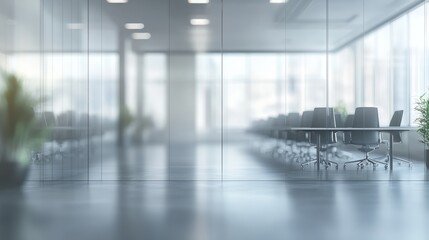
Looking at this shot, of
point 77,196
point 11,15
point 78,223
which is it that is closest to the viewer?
point 78,223

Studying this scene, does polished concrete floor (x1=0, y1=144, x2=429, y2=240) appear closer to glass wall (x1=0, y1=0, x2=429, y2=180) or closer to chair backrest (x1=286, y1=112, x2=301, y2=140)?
glass wall (x1=0, y1=0, x2=429, y2=180)

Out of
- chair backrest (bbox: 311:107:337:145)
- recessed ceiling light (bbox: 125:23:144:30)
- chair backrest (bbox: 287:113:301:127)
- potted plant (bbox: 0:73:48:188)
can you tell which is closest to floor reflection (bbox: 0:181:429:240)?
potted plant (bbox: 0:73:48:188)

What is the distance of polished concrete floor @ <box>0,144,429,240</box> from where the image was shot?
4.04 meters

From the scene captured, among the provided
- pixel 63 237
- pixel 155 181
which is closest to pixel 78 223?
pixel 63 237

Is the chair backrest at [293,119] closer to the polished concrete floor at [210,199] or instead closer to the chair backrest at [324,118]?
the chair backrest at [324,118]

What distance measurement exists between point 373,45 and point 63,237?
5.84 metres

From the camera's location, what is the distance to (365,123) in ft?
24.7

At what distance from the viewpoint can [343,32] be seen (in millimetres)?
7523

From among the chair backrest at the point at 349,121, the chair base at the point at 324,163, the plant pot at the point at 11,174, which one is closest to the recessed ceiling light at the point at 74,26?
the plant pot at the point at 11,174

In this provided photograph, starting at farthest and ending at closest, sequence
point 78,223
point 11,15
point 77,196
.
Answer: point 11,15, point 77,196, point 78,223

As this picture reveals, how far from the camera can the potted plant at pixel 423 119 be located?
765 centimetres

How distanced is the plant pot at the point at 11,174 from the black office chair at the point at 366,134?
5.11m

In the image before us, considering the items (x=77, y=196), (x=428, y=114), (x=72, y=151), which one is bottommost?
(x=77, y=196)

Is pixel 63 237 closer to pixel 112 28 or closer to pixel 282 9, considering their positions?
pixel 112 28
